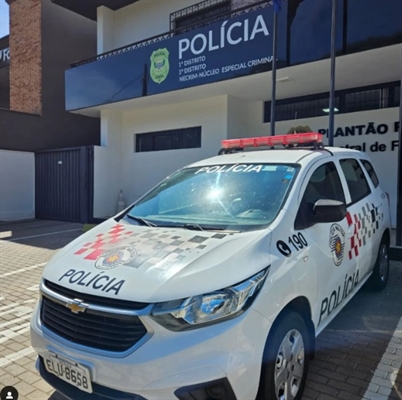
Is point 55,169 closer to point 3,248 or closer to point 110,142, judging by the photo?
point 110,142

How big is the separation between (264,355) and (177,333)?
551 mm

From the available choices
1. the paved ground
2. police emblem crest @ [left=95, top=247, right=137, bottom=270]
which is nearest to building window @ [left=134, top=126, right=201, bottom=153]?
the paved ground

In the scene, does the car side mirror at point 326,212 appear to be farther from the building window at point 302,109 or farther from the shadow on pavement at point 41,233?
the building window at point 302,109

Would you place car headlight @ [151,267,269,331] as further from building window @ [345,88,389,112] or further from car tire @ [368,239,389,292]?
building window @ [345,88,389,112]

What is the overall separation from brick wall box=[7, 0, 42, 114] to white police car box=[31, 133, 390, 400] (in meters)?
13.8

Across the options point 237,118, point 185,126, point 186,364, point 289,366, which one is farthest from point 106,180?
point 186,364

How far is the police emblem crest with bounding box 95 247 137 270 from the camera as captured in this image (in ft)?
7.55

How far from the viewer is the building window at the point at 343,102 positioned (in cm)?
908

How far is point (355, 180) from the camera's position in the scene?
4090 millimetres

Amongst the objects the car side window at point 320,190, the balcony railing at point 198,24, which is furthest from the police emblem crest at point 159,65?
A: the car side window at point 320,190

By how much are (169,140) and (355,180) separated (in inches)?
350

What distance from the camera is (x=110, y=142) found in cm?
1305

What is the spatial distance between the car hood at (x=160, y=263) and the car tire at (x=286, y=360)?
0.44 m

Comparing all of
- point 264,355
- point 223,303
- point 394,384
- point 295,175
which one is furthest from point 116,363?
point 394,384
